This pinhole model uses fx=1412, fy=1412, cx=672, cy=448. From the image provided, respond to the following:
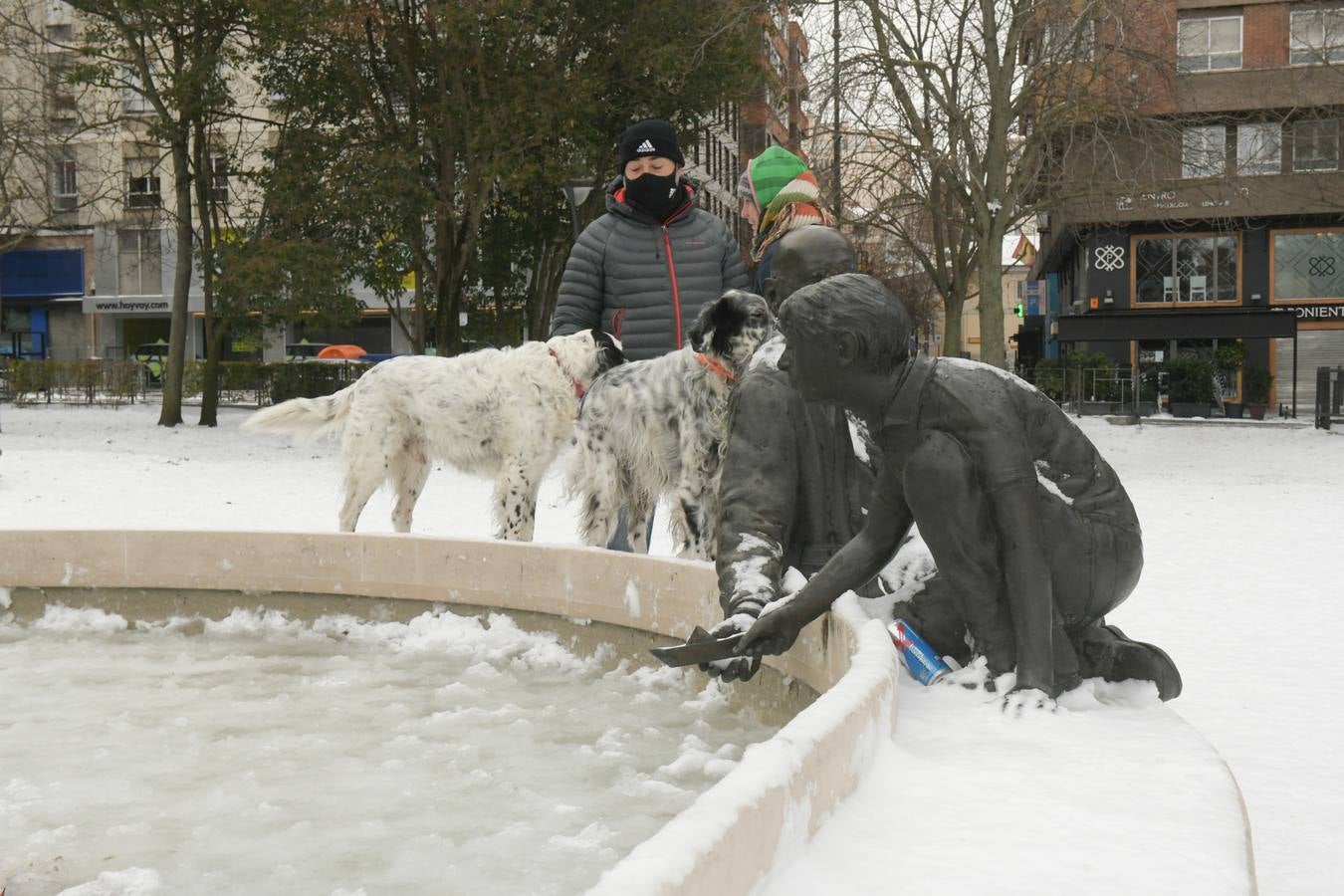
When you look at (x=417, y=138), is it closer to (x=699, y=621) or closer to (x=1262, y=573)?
(x=1262, y=573)

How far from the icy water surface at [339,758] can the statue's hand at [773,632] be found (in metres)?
0.46

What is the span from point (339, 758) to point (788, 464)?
4.85ft

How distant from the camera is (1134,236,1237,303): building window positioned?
3681 centimetres

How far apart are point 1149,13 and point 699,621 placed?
1839 cm

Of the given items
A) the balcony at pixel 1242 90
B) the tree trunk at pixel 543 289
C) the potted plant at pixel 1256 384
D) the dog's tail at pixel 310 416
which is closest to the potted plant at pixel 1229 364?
the potted plant at pixel 1256 384


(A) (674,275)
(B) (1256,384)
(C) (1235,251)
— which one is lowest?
(B) (1256,384)

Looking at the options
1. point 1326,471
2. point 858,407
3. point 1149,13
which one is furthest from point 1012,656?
point 1149,13

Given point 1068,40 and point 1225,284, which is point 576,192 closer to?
point 1068,40

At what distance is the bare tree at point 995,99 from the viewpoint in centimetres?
1825

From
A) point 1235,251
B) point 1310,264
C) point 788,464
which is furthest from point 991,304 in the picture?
point 1310,264

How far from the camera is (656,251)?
250 inches

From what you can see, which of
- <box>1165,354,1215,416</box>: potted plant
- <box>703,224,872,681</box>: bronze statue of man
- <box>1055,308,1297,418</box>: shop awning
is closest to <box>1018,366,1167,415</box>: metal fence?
<box>1165,354,1215,416</box>: potted plant

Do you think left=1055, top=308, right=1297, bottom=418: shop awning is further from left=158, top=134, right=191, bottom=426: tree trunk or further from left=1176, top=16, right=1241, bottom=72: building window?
left=158, top=134, right=191, bottom=426: tree trunk

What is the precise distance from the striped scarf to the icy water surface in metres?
1.56
